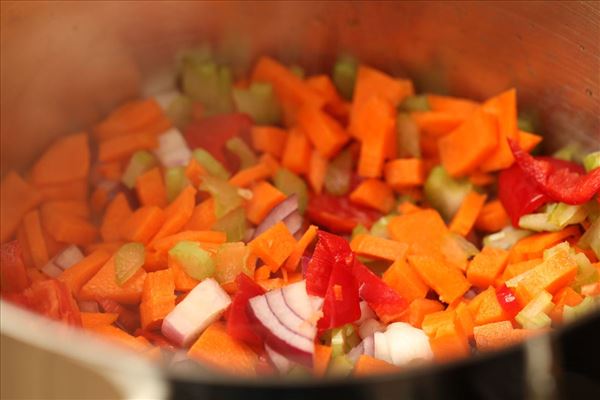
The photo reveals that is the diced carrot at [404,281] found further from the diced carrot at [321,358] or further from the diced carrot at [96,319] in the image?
the diced carrot at [96,319]

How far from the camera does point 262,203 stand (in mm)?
1863

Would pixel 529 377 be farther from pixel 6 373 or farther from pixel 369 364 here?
pixel 6 373

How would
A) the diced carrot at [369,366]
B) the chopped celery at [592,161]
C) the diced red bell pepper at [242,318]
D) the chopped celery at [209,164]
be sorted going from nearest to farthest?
the diced carrot at [369,366]
the diced red bell pepper at [242,318]
the chopped celery at [592,161]
the chopped celery at [209,164]

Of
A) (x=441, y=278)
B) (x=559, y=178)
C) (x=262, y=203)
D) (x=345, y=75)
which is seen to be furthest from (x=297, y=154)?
(x=559, y=178)

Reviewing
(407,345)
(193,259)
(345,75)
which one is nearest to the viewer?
(407,345)

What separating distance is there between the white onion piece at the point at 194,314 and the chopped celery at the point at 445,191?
23.1 inches

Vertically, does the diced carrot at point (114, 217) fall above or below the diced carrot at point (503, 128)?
below

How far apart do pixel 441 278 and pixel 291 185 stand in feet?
1.48

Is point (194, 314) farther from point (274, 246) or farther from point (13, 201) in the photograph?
point (13, 201)

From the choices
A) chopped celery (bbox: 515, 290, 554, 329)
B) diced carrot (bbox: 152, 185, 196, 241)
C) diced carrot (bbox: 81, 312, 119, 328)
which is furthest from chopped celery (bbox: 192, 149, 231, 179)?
chopped celery (bbox: 515, 290, 554, 329)

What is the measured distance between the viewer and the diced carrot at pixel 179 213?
1797 millimetres

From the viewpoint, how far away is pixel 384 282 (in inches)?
65.9

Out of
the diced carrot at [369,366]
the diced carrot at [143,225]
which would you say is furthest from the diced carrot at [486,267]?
the diced carrot at [143,225]

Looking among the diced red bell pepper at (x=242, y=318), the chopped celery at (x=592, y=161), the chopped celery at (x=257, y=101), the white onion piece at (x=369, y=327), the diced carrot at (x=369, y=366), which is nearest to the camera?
the diced carrot at (x=369, y=366)
